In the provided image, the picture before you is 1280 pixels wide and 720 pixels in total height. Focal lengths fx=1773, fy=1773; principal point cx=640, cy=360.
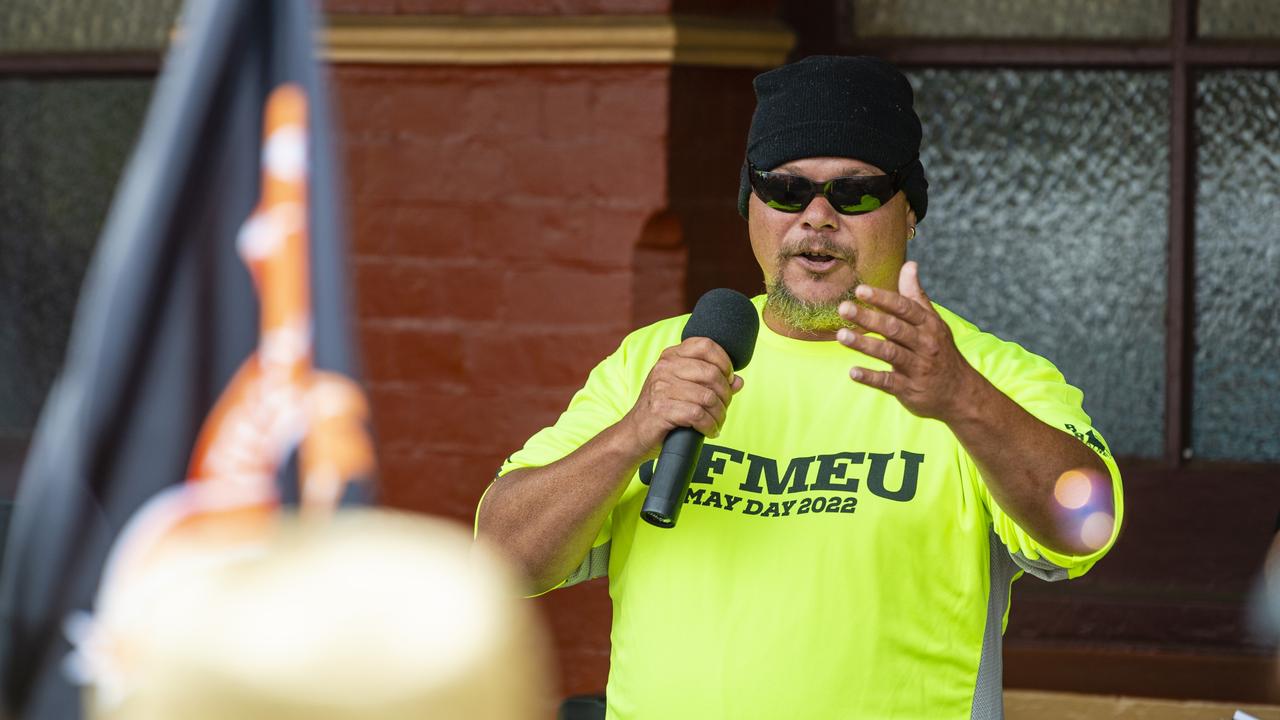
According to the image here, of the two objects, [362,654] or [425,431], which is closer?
[362,654]

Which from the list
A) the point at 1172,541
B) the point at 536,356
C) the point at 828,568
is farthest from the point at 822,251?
the point at 1172,541

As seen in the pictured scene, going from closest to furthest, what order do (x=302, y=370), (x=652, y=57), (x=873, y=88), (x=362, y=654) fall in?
(x=362, y=654), (x=302, y=370), (x=873, y=88), (x=652, y=57)

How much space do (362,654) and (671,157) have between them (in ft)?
12.7

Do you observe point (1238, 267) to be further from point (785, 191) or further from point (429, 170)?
point (785, 191)

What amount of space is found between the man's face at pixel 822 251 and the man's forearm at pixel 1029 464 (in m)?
0.42

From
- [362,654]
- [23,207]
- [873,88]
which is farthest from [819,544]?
[23,207]

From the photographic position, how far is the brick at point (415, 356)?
14.9ft

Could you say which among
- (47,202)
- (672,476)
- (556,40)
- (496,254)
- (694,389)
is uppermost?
(556,40)

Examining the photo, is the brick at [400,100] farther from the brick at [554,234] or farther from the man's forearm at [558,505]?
the man's forearm at [558,505]

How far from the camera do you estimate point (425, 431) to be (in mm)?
4555

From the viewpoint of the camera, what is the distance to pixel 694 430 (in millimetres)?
2078

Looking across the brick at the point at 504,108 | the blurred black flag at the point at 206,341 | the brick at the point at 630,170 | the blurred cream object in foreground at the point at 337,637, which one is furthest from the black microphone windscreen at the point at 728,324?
the brick at the point at 504,108

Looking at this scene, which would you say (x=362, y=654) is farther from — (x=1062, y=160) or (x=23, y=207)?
(x=23, y=207)

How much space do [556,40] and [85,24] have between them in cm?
158
